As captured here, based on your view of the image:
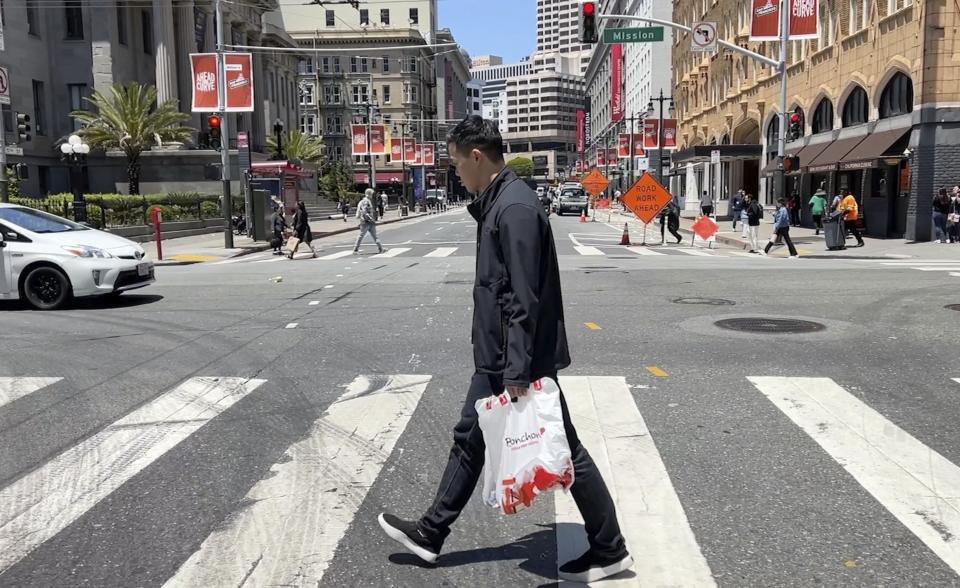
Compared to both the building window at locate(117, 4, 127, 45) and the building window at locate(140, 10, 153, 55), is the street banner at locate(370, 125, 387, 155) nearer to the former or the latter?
the building window at locate(140, 10, 153, 55)

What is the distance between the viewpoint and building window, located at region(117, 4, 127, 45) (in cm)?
4534

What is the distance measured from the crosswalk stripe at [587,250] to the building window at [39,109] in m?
31.9

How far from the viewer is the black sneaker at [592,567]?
3.59 meters

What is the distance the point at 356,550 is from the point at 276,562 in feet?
1.20

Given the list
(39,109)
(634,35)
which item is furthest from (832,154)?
(39,109)

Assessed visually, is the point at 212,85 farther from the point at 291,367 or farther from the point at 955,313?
the point at 955,313

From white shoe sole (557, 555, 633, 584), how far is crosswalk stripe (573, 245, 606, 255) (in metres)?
18.8

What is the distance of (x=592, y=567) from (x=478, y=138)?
1.91m

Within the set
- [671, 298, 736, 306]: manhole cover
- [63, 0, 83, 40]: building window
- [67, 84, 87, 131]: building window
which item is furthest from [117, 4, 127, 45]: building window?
[671, 298, 736, 306]: manhole cover

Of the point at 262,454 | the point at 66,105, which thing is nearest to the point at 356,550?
the point at 262,454

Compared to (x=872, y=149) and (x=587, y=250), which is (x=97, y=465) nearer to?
(x=587, y=250)

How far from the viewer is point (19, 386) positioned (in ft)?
23.7

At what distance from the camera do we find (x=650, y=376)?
7.38 meters

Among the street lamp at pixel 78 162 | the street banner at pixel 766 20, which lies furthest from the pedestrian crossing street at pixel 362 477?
the street banner at pixel 766 20
